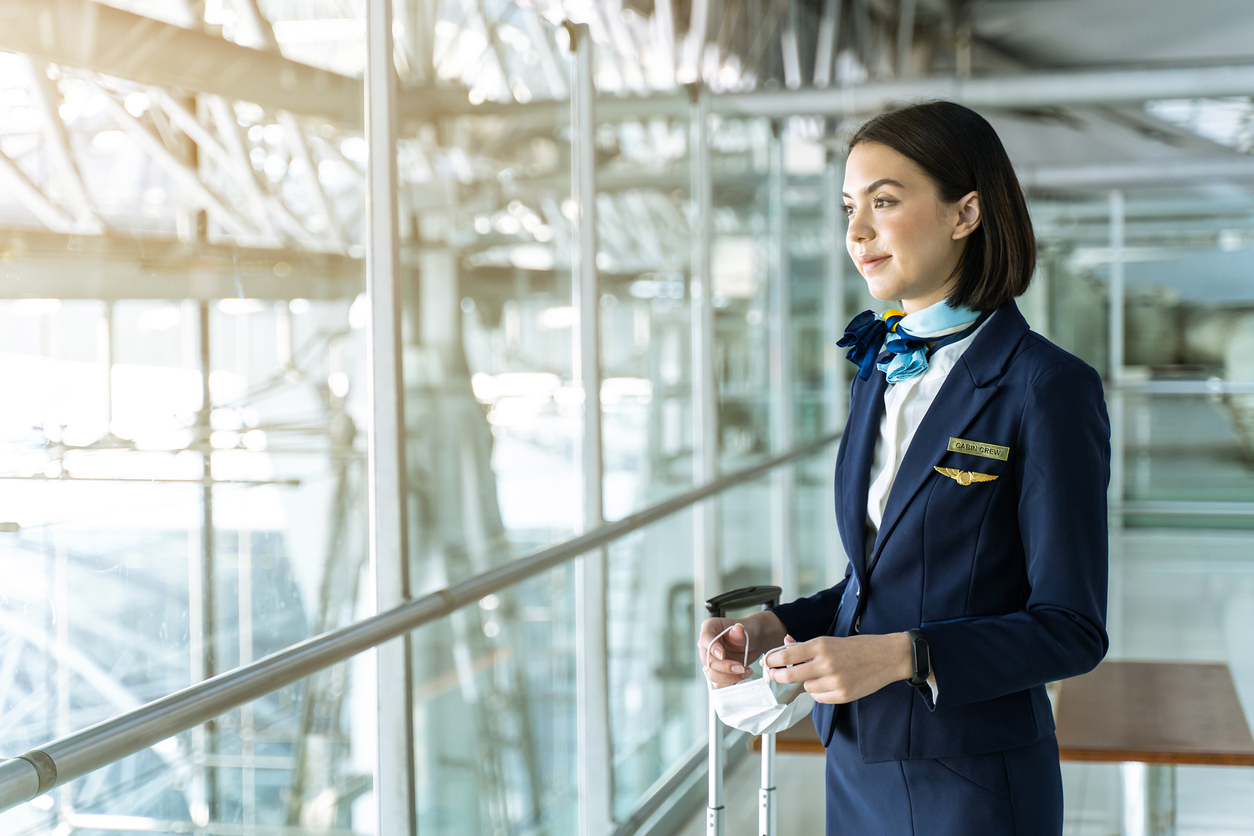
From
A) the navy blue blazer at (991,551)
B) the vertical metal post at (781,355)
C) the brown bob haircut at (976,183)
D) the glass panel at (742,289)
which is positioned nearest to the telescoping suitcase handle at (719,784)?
the navy blue blazer at (991,551)

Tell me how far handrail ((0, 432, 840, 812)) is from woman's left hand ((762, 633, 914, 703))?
76cm

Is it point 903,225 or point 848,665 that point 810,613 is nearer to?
point 848,665

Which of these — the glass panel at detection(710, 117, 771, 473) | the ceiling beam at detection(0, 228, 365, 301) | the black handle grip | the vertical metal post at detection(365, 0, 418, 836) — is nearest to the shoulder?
the black handle grip

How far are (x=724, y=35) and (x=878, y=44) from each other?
11.3ft

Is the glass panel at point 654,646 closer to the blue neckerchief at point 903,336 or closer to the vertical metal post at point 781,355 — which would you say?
the vertical metal post at point 781,355

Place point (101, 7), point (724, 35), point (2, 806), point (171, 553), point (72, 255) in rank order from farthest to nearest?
point (724, 35), point (171, 553), point (101, 7), point (72, 255), point (2, 806)

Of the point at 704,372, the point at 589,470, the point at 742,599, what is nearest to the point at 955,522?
the point at 742,599

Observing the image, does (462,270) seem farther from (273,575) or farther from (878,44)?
(878,44)

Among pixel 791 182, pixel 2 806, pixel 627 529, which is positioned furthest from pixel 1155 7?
pixel 2 806

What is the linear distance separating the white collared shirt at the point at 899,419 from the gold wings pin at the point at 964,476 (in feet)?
0.28

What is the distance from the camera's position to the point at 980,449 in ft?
4.27

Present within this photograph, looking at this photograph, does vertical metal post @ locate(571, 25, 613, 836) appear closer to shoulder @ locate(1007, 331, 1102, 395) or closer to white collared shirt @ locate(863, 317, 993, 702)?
white collared shirt @ locate(863, 317, 993, 702)

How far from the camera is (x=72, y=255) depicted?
2.08 meters

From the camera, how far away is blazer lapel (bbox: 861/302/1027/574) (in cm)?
132
